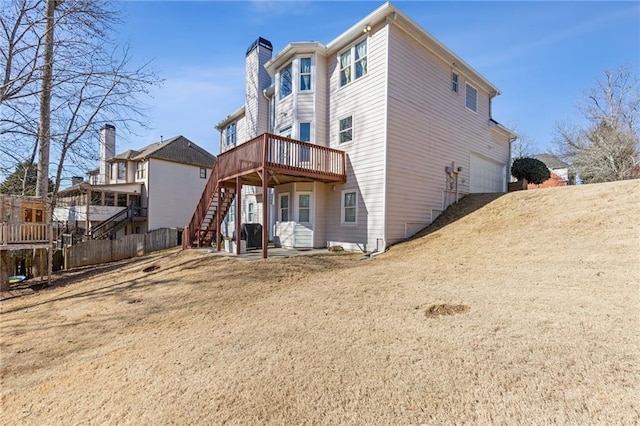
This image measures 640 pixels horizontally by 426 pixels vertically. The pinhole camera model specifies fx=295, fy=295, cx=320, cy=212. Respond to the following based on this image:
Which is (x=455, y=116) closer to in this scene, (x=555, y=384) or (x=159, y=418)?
(x=555, y=384)

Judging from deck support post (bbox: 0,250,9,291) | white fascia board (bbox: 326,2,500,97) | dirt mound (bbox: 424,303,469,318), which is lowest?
deck support post (bbox: 0,250,9,291)

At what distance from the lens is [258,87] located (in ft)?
54.4

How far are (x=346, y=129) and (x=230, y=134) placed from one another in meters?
11.3

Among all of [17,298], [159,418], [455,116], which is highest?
[455,116]

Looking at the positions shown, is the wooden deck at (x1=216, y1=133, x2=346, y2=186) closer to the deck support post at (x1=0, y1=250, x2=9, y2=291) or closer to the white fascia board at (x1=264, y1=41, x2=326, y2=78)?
the white fascia board at (x1=264, y1=41, x2=326, y2=78)

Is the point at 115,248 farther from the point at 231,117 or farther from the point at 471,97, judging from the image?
the point at 471,97

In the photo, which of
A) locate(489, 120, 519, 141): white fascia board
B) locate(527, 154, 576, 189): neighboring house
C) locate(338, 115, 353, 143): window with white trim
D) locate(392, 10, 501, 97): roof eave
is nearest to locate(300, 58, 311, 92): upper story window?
locate(338, 115, 353, 143): window with white trim

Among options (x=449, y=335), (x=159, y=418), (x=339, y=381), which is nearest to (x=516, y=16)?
(x=449, y=335)

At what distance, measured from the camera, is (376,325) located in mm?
4301

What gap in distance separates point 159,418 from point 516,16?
13.2m

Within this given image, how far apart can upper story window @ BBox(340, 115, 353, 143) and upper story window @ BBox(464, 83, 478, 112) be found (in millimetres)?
6400

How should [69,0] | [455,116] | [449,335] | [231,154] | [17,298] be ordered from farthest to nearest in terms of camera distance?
1. [455,116]
2. [231,154]
3. [17,298]
4. [69,0]
5. [449,335]

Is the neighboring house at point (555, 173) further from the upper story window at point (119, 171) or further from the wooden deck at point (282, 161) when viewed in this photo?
the upper story window at point (119, 171)

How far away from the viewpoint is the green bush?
661 inches
